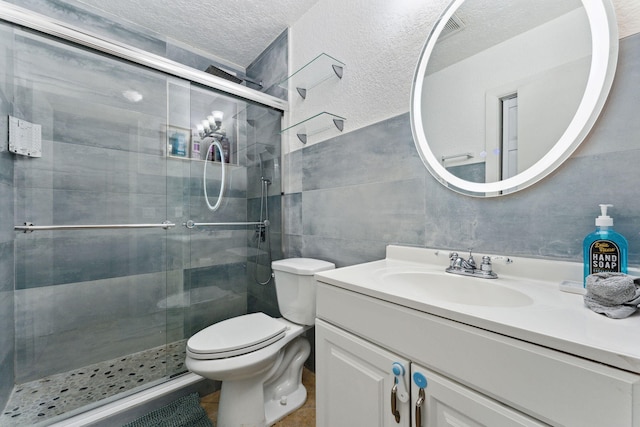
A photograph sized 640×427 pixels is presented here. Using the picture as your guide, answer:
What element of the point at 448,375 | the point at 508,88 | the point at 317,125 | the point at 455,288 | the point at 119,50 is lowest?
the point at 448,375

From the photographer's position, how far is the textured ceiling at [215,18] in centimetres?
163

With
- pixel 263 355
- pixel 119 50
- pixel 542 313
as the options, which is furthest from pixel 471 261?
pixel 119 50

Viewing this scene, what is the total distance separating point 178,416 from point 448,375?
140 cm

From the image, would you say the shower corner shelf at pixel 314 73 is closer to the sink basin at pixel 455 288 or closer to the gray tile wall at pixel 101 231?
the gray tile wall at pixel 101 231

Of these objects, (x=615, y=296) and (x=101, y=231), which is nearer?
(x=615, y=296)

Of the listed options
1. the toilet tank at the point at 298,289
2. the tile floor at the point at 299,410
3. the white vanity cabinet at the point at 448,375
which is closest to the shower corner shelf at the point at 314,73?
the toilet tank at the point at 298,289

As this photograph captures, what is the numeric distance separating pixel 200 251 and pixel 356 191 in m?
1.13

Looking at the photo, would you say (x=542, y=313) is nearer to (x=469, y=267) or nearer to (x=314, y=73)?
(x=469, y=267)

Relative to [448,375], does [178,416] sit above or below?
below

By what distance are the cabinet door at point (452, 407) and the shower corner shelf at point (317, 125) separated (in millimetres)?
1225

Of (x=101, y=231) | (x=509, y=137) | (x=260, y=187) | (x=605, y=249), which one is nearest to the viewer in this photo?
(x=605, y=249)

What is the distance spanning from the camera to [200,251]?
170 centimetres

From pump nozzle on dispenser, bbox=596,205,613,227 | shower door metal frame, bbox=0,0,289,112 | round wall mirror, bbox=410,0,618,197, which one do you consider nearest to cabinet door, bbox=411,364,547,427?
pump nozzle on dispenser, bbox=596,205,613,227

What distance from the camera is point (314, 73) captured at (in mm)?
1641
